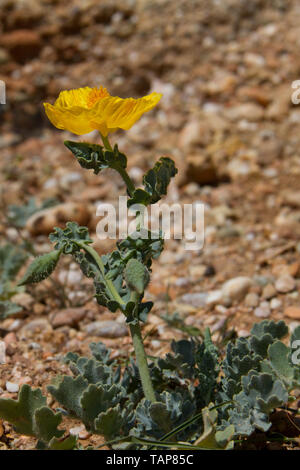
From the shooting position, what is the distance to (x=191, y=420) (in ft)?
5.61

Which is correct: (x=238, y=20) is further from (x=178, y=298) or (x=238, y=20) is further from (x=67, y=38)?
(x=178, y=298)

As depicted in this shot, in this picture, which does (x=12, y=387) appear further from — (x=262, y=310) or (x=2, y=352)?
(x=262, y=310)

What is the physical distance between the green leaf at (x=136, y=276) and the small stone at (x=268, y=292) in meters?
1.42

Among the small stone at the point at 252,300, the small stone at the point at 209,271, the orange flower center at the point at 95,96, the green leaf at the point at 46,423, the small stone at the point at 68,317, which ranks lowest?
the green leaf at the point at 46,423

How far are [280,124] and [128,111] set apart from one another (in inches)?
116

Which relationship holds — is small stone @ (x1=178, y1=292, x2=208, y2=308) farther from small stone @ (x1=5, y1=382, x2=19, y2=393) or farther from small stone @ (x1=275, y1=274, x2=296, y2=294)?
small stone @ (x1=5, y1=382, x2=19, y2=393)

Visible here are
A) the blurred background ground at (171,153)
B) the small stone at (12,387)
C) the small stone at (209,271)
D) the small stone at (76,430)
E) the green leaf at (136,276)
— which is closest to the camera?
the green leaf at (136,276)

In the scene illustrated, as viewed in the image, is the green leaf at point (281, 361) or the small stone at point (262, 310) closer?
the green leaf at point (281, 361)

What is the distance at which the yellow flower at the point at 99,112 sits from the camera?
161cm

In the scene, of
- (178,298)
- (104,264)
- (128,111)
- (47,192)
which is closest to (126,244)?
(104,264)

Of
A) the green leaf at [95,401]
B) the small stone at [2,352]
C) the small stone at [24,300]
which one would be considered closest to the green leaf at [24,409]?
the green leaf at [95,401]

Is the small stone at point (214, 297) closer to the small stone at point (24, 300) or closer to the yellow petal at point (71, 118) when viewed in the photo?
the small stone at point (24, 300)

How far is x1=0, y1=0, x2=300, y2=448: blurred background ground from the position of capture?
2787mm

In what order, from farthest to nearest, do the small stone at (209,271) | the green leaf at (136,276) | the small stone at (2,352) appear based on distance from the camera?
the small stone at (209,271)
the small stone at (2,352)
the green leaf at (136,276)
